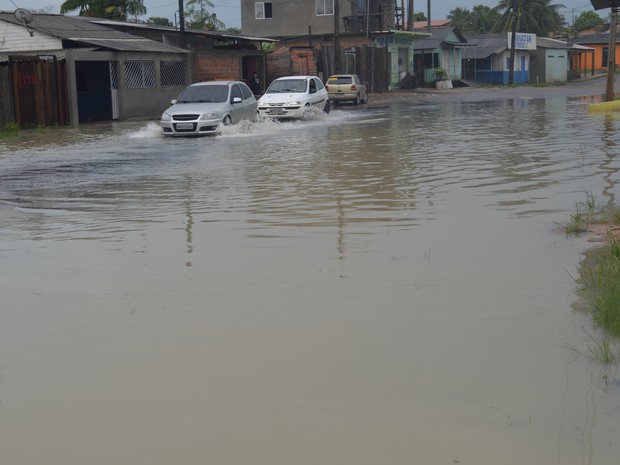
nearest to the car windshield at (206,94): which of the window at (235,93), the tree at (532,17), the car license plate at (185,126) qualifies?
the window at (235,93)

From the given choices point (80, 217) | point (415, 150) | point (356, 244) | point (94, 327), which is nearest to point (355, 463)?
point (94, 327)

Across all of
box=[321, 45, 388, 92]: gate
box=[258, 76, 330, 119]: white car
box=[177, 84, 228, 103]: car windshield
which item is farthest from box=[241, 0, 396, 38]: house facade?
box=[177, 84, 228, 103]: car windshield

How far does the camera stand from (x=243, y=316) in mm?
6648

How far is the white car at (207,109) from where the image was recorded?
2297 centimetres

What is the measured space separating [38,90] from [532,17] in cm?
6759

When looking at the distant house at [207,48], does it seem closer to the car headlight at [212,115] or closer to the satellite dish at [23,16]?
the satellite dish at [23,16]

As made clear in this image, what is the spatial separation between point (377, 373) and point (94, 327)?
2203 millimetres

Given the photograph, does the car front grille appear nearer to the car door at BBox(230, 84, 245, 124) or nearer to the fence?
the car door at BBox(230, 84, 245, 124)

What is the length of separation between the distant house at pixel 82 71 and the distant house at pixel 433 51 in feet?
102

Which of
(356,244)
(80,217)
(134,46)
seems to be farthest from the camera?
(134,46)

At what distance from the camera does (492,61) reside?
233 feet

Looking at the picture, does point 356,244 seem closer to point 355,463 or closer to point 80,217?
point 80,217

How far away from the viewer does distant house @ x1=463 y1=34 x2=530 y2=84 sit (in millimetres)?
69562

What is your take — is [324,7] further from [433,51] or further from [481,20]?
[481,20]
